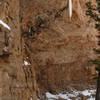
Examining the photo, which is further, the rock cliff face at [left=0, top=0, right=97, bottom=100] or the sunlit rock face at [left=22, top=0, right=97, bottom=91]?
the sunlit rock face at [left=22, top=0, right=97, bottom=91]

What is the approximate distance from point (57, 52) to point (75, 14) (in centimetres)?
259

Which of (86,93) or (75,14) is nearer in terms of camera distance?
(86,93)

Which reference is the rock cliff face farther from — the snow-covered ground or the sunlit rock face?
the snow-covered ground

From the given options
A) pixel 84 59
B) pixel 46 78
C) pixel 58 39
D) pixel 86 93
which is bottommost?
pixel 86 93

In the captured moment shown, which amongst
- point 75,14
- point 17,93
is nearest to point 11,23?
point 17,93

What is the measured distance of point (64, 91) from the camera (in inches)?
431

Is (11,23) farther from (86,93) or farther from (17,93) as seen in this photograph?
(86,93)

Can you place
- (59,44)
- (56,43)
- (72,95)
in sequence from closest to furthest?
(72,95) < (56,43) < (59,44)

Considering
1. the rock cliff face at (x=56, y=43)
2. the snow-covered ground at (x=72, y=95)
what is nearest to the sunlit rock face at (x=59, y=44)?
the rock cliff face at (x=56, y=43)

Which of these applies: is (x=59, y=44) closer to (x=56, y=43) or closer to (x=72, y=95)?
(x=56, y=43)

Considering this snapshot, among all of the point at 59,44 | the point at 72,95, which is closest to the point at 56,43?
the point at 59,44

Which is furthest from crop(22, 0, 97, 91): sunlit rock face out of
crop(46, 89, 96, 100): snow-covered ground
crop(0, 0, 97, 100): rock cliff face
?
crop(46, 89, 96, 100): snow-covered ground

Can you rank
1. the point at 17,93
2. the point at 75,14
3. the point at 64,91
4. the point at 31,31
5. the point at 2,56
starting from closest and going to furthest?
1. the point at 2,56
2. the point at 17,93
3. the point at 31,31
4. the point at 64,91
5. the point at 75,14

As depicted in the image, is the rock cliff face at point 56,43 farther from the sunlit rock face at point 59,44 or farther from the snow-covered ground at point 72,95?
the snow-covered ground at point 72,95
